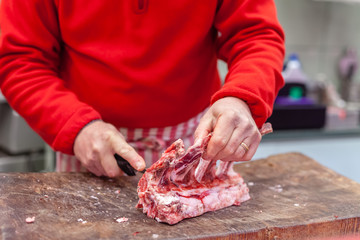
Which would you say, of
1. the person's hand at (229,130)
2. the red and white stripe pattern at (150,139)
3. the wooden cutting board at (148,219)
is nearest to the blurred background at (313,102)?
the red and white stripe pattern at (150,139)

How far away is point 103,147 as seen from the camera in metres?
1.23

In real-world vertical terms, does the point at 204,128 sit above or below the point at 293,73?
above

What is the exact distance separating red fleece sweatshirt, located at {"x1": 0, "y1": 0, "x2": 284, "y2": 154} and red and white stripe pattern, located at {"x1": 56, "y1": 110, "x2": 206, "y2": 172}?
5cm

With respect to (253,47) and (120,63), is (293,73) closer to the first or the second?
(253,47)

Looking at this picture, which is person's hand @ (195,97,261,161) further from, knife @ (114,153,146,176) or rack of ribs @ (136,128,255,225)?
knife @ (114,153,146,176)

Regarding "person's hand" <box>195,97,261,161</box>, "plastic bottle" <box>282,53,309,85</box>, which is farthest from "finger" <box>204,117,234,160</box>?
"plastic bottle" <box>282,53,309,85</box>

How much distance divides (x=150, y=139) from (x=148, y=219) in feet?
1.51

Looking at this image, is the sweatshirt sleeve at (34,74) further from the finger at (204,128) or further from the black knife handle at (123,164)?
the finger at (204,128)

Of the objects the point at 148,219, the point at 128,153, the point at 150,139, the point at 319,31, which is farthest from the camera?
the point at 319,31

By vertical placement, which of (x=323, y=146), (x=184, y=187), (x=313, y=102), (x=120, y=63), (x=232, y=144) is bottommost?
(x=323, y=146)

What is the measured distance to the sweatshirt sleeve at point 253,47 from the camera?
1.22m

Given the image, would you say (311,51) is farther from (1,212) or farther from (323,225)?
(1,212)

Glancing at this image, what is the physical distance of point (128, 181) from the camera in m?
1.36

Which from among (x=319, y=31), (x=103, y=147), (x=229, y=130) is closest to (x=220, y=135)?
(x=229, y=130)
